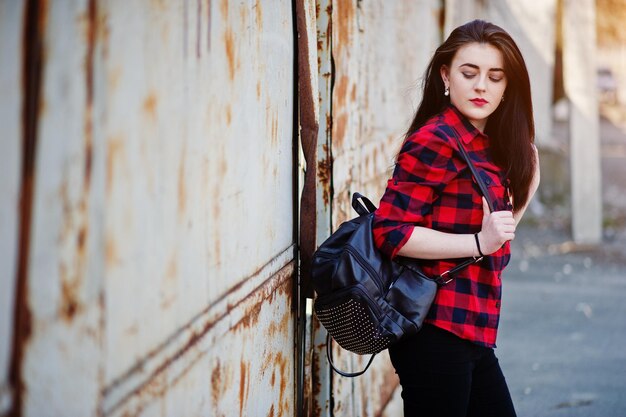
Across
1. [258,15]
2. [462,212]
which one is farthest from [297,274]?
[258,15]

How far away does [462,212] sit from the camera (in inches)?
98.1

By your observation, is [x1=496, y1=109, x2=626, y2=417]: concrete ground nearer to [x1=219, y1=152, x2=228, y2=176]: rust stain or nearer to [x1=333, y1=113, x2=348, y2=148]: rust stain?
[x1=333, y1=113, x2=348, y2=148]: rust stain

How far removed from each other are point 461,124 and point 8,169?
5.60ft

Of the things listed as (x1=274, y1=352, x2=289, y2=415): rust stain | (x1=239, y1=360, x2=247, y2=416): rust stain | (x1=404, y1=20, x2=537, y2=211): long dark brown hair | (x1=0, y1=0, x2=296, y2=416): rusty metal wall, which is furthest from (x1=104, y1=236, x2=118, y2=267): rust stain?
(x1=404, y1=20, x2=537, y2=211): long dark brown hair

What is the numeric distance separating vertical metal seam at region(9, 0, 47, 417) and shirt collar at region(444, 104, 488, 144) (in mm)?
1604

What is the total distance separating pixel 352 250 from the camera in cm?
242

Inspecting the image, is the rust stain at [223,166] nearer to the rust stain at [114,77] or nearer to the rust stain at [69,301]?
the rust stain at [114,77]

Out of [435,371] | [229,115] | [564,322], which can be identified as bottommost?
[564,322]

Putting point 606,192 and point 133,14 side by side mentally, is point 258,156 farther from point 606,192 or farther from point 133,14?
point 606,192

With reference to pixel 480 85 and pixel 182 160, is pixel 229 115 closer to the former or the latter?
pixel 182 160

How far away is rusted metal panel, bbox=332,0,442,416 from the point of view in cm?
321

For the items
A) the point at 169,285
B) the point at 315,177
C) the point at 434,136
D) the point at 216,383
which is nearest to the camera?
the point at 169,285

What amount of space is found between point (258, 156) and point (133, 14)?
97 centimetres

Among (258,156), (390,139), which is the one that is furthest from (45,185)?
(390,139)
